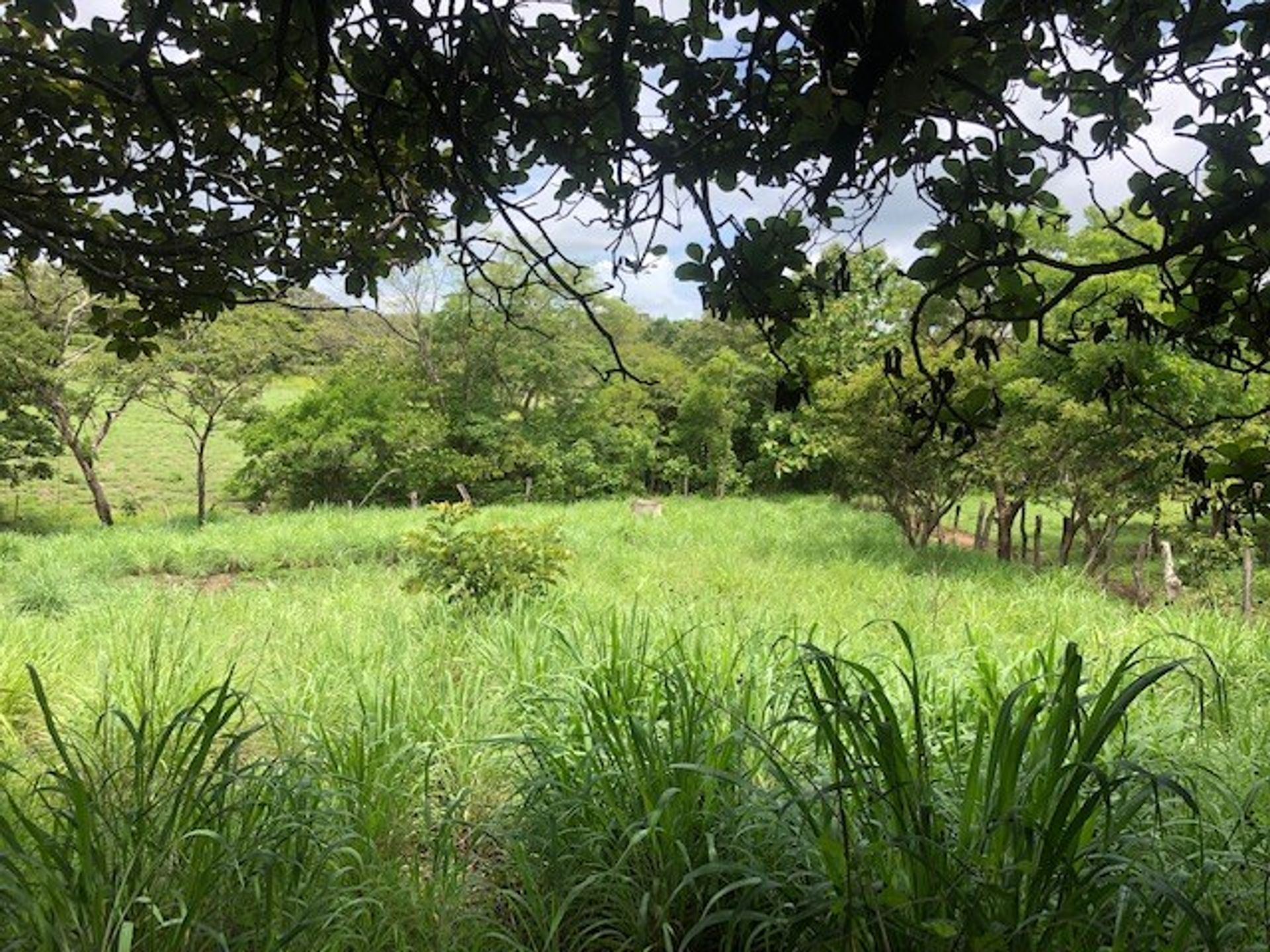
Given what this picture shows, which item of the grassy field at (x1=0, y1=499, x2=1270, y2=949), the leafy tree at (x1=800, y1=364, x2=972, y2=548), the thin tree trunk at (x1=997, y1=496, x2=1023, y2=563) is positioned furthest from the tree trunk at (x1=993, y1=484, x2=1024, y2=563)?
the grassy field at (x1=0, y1=499, x2=1270, y2=949)

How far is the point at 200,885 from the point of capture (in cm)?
141

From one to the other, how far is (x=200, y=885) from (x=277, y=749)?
3.79 ft

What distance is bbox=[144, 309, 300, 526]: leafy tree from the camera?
42.3 feet

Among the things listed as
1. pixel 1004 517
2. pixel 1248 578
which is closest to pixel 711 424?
pixel 1004 517

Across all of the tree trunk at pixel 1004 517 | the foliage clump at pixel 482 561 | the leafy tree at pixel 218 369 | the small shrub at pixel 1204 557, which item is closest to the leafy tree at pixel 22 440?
the leafy tree at pixel 218 369

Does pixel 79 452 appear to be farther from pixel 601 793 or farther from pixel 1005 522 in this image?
pixel 601 793

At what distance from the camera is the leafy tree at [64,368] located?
1147 cm

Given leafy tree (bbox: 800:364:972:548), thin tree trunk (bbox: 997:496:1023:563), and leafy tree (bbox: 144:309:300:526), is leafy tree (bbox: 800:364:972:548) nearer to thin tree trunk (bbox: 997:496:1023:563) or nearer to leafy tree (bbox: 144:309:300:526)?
thin tree trunk (bbox: 997:496:1023:563)

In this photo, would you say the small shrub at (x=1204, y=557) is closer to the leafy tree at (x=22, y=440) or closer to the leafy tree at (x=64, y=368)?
the leafy tree at (x=64, y=368)

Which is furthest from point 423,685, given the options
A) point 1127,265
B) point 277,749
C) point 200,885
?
point 1127,265

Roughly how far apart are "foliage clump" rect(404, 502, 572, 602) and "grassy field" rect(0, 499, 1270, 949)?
0.91 metres

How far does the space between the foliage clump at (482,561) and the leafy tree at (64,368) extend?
890 cm

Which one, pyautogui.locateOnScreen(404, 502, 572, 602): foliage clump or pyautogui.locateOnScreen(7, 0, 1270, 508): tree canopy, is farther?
pyautogui.locateOnScreen(404, 502, 572, 602): foliage clump

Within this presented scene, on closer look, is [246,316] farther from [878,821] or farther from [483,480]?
[878,821]
